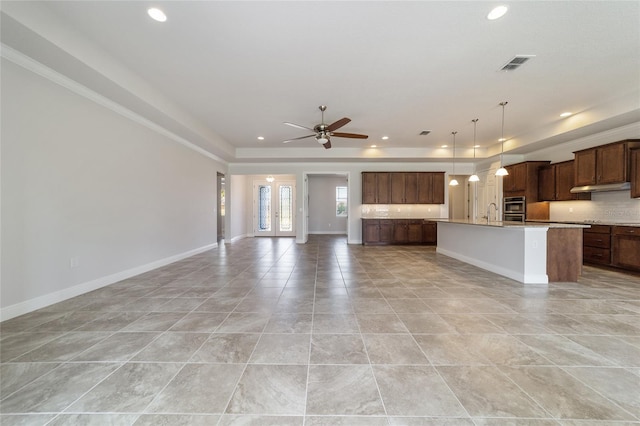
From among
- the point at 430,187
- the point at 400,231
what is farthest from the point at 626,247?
the point at 400,231

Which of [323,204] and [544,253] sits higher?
[323,204]

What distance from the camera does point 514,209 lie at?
22.3 ft

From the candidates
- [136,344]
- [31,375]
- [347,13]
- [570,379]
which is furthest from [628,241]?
Answer: [31,375]

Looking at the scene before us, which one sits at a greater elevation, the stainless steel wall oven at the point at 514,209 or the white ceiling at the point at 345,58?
the white ceiling at the point at 345,58

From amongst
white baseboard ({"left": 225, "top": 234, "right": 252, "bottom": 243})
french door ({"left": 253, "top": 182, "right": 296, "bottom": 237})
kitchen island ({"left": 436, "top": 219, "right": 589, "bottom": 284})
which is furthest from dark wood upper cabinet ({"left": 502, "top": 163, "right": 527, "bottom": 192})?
white baseboard ({"left": 225, "top": 234, "right": 252, "bottom": 243})

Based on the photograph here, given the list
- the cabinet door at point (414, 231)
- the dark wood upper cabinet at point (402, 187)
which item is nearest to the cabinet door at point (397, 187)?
the dark wood upper cabinet at point (402, 187)

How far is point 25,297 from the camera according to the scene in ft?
8.80

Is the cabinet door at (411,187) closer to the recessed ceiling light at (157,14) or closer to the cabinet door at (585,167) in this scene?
the cabinet door at (585,167)

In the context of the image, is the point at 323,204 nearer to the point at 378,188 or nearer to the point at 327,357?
the point at 378,188

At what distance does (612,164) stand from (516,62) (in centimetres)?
355

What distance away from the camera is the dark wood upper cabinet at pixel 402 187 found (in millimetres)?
8180

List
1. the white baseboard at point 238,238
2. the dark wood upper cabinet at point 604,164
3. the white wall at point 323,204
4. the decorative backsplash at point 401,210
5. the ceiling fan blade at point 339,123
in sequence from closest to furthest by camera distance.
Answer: the ceiling fan blade at point 339,123 < the dark wood upper cabinet at point 604,164 < the decorative backsplash at point 401,210 < the white baseboard at point 238,238 < the white wall at point 323,204

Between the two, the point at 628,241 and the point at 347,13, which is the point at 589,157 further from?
the point at 347,13

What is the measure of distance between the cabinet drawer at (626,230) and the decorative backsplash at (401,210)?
415cm
